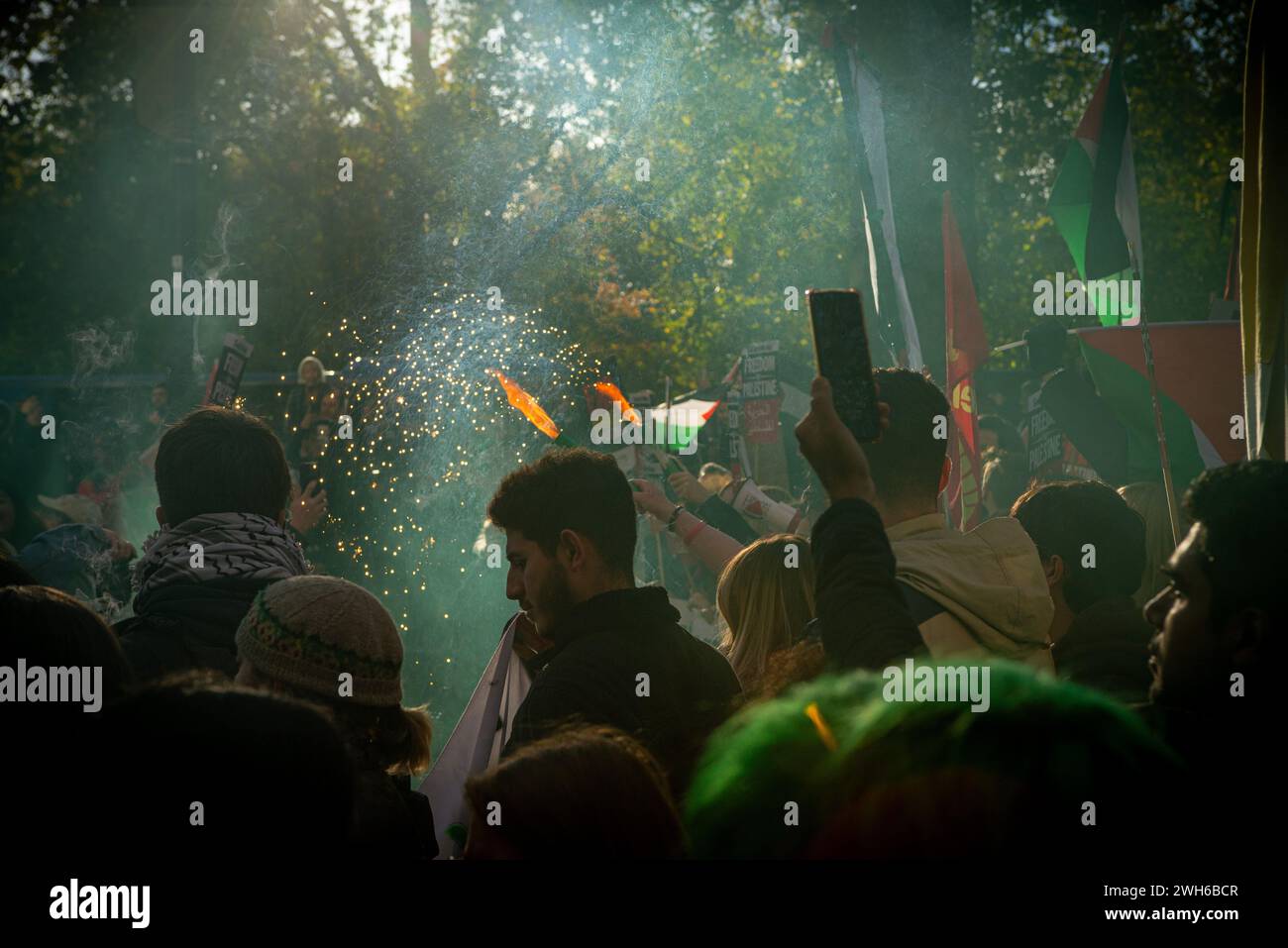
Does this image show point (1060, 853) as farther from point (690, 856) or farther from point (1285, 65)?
point (1285, 65)

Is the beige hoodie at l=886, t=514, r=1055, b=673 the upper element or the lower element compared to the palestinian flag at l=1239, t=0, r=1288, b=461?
lower

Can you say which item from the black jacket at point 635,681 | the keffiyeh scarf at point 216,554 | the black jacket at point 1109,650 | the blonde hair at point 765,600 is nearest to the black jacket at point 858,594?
the black jacket at point 635,681

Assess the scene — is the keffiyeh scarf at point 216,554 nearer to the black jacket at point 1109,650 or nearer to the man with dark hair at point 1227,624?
the black jacket at point 1109,650

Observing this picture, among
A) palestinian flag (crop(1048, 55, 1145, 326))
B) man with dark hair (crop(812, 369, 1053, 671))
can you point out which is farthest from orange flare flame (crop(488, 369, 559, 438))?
palestinian flag (crop(1048, 55, 1145, 326))

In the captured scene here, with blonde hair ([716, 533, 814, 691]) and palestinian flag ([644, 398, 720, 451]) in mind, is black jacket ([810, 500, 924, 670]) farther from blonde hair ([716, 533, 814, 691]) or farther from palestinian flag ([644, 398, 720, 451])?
palestinian flag ([644, 398, 720, 451])

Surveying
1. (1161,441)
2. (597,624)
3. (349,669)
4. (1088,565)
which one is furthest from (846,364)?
(1161,441)

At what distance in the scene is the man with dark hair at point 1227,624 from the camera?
5.85 ft

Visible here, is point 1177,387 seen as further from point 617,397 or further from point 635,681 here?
point 635,681

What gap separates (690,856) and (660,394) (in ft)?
48.6

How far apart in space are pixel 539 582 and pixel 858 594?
43.4 inches

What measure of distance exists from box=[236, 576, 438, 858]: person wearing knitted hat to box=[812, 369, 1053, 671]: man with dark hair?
1020mm

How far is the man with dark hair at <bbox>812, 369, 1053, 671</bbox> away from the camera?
2689 mm

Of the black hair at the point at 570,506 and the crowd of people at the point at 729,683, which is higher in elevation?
the black hair at the point at 570,506

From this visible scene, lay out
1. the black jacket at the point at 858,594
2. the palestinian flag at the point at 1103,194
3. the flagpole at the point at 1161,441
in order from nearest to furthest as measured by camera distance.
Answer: the black jacket at the point at 858,594 < the flagpole at the point at 1161,441 < the palestinian flag at the point at 1103,194
